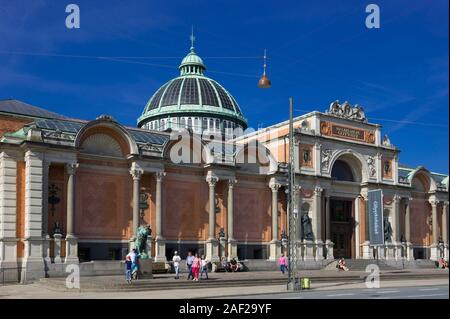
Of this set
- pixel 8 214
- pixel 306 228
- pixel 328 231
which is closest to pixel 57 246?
pixel 8 214

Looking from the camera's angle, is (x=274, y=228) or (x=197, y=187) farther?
(x=274, y=228)

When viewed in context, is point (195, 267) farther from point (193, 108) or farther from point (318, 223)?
point (193, 108)

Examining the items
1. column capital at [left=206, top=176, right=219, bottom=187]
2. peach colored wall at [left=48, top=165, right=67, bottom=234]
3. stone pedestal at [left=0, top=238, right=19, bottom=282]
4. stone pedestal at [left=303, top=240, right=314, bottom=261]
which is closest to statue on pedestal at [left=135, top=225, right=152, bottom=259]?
peach colored wall at [left=48, top=165, right=67, bottom=234]

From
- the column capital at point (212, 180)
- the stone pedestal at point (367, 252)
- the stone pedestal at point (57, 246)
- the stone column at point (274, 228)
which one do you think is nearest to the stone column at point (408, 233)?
the stone pedestal at point (367, 252)

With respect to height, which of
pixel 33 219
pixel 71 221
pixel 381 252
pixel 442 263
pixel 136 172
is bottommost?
pixel 442 263

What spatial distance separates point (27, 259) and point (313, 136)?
30.4m

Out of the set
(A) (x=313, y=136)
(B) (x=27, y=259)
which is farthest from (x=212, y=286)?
(A) (x=313, y=136)

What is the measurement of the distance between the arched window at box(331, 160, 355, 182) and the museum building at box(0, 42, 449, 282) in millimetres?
122

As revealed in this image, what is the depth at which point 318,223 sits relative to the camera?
5997cm

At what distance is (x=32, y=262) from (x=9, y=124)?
10513mm

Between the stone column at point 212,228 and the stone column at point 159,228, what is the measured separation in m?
4.36

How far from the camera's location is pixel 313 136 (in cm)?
6084

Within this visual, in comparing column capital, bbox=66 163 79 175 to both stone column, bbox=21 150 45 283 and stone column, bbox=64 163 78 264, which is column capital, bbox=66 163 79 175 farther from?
stone column, bbox=21 150 45 283
